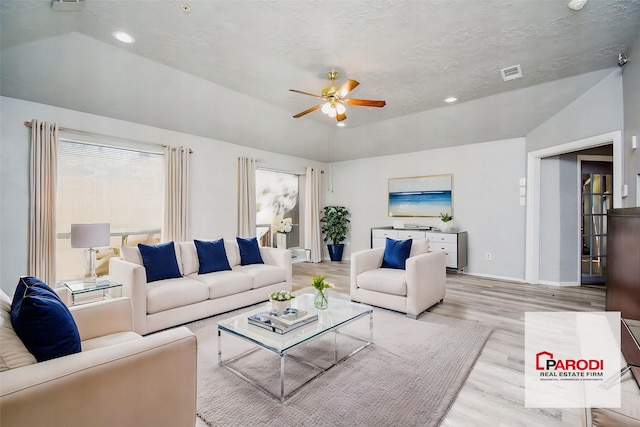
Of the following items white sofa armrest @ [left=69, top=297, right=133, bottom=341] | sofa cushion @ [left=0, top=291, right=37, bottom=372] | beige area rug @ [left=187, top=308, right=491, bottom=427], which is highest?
sofa cushion @ [left=0, top=291, right=37, bottom=372]

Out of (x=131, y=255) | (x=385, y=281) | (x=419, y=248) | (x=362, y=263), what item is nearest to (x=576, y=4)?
(x=419, y=248)

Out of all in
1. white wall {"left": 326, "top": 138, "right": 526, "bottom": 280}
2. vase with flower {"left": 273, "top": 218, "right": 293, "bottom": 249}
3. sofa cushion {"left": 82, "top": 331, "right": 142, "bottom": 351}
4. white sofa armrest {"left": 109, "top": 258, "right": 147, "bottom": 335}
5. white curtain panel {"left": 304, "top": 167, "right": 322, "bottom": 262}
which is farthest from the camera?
white curtain panel {"left": 304, "top": 167, "right": 322, "bottom": 262}

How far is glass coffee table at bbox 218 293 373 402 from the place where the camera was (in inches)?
78.0

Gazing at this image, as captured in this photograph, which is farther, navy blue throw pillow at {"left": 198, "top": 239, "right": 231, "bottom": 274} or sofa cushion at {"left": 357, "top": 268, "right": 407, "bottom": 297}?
navy blue throw pillow at {"left": 198, "top": 239, "right": 231, "bottom": 274}

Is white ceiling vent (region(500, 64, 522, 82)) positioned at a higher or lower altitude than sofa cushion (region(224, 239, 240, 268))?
higher

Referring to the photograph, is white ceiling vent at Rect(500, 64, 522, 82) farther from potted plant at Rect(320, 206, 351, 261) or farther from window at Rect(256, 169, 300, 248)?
window at Rect(256, 169, 300, 248)

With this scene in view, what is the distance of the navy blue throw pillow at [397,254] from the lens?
3843 millimetres

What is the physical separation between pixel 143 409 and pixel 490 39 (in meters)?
3.82

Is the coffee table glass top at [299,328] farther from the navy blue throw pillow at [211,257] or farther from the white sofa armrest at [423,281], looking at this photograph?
the navy blue throw pillow at [211,257]

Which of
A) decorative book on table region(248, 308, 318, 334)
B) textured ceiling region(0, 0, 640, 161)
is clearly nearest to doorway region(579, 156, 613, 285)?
textured ceiling region(0, 0, 640, 161)

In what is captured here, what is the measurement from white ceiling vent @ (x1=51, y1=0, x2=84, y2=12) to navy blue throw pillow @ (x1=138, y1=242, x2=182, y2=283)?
2.17 metres

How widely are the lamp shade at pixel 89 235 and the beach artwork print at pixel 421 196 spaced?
522cm

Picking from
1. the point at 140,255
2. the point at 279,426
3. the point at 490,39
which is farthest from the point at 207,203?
the point at 490,39

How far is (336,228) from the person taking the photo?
712 cm
